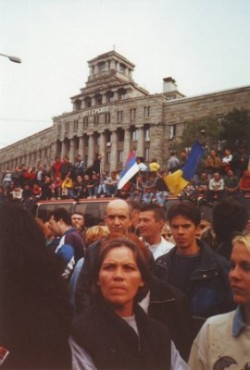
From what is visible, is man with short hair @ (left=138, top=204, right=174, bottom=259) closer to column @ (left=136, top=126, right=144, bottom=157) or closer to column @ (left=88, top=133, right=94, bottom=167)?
column @ (left=136, top=126, right=144, bottom=157)

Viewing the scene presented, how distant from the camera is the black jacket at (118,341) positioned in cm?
145

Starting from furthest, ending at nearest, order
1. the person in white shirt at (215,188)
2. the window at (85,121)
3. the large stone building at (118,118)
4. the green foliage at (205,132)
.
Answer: the window at (85,121) < the large stone building at (118,118) < the green foliage at (205,132) < the person in white shirt at (215,188)

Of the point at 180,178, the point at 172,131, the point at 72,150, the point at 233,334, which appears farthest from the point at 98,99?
the point at 233,334

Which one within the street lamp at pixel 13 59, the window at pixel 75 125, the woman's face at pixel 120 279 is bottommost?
the woman's face at pixel 120 279

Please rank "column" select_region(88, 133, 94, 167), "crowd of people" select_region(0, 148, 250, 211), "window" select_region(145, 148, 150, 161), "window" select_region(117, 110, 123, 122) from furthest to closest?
"column" select_region(88, 133, 94, 167) < "window" select_region(117, 110, 123, 122) < "window" select_region(145, 148, 150, 161) < "crowd of people" select_region(0, 148, 250, 211)

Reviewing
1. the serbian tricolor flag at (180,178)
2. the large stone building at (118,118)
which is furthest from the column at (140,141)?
the serbian tricolor flag at (180,178)

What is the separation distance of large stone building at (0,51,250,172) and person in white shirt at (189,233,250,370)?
95.9 feet

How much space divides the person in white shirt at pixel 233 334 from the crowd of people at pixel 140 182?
7.05m

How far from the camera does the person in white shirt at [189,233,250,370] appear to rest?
5.06 feet

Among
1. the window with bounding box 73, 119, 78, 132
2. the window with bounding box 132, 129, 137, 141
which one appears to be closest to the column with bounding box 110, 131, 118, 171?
the window with bounding box 132, 129, 137, 141

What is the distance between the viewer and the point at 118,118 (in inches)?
1588

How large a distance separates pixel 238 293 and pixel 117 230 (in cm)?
150

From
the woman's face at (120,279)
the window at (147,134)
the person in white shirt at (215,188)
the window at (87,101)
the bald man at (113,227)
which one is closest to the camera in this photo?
the woman's face at (120,279)

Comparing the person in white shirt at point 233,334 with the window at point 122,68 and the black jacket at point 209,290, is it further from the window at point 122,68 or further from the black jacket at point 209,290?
the window at point 122,68
